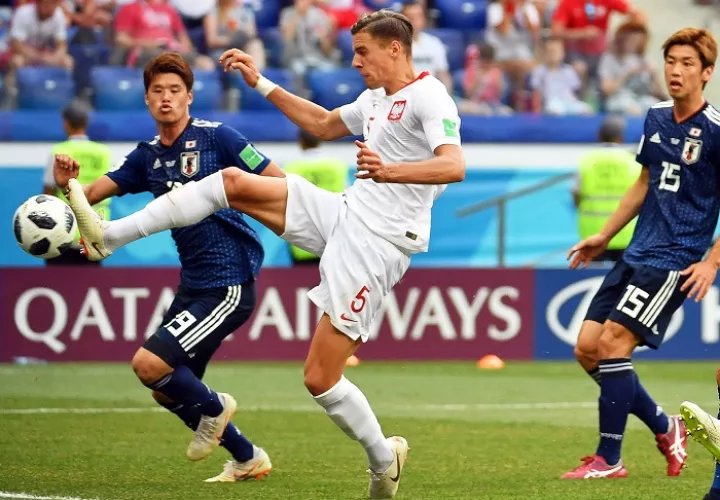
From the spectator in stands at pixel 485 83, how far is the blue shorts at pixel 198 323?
→ 9570 millimetres

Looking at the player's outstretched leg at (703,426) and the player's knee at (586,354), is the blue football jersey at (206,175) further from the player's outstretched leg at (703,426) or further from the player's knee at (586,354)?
the player's outstretched leg at (703,426)

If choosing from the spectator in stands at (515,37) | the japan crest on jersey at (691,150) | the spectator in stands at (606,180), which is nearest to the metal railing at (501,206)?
the spectator in stands at (606,180)

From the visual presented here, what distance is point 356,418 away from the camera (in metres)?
6.18

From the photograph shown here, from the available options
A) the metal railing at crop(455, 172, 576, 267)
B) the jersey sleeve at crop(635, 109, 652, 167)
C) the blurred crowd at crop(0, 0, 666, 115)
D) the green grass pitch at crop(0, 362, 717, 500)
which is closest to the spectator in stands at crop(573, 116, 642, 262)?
the metal railing at crop(455, 172, 576, 267)

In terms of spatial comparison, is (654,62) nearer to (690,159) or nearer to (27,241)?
(690,159)

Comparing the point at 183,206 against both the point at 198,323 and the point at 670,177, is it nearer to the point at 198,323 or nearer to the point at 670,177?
the point at 198,323

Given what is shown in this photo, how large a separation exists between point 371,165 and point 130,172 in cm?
201

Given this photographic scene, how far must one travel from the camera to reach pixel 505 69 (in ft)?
55.0

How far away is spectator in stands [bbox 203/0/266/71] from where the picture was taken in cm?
1641

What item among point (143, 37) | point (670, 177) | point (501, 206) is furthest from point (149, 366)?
point (143, 37)

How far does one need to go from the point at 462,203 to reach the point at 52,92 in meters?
4.70

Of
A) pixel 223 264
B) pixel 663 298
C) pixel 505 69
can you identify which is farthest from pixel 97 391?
pixel 505 69

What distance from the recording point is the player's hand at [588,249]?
23.7ft

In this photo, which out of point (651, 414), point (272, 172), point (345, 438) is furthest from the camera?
point (345, 438)
